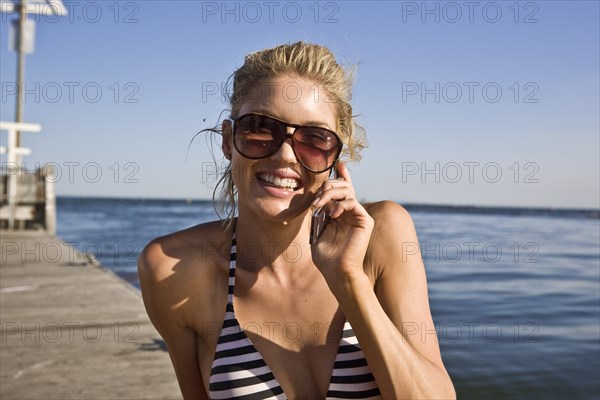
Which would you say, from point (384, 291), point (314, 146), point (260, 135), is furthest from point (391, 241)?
point (260, 135)

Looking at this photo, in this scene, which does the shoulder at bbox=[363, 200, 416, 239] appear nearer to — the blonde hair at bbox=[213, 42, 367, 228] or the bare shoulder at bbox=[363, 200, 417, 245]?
the bare shoulder at bbox=[363, 200, 417, 245]

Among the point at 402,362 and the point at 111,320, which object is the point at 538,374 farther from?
the point at 402,362

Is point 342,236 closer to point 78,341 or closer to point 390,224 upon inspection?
point 390,224

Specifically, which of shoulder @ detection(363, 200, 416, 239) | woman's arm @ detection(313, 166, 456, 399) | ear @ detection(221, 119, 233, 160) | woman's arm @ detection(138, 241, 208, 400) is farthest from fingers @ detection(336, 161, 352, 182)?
woman's arm @ detection(138, 241, 208, 400)

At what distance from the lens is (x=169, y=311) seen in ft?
7.36

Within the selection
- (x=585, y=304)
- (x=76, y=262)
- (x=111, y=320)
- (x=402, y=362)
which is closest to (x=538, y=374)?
(x=585, y=304)

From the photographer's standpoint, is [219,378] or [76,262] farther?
[76,262]

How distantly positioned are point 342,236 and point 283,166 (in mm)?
327

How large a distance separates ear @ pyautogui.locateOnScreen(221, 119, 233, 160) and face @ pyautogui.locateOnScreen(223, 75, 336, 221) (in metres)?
0.17

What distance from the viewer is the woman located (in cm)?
191

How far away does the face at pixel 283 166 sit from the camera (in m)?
2.09

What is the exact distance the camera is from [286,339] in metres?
2.19

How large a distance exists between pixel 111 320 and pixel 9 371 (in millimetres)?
1449

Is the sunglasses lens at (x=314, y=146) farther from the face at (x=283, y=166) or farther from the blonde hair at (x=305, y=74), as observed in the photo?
the blonde hair at (x=305, y=74)
